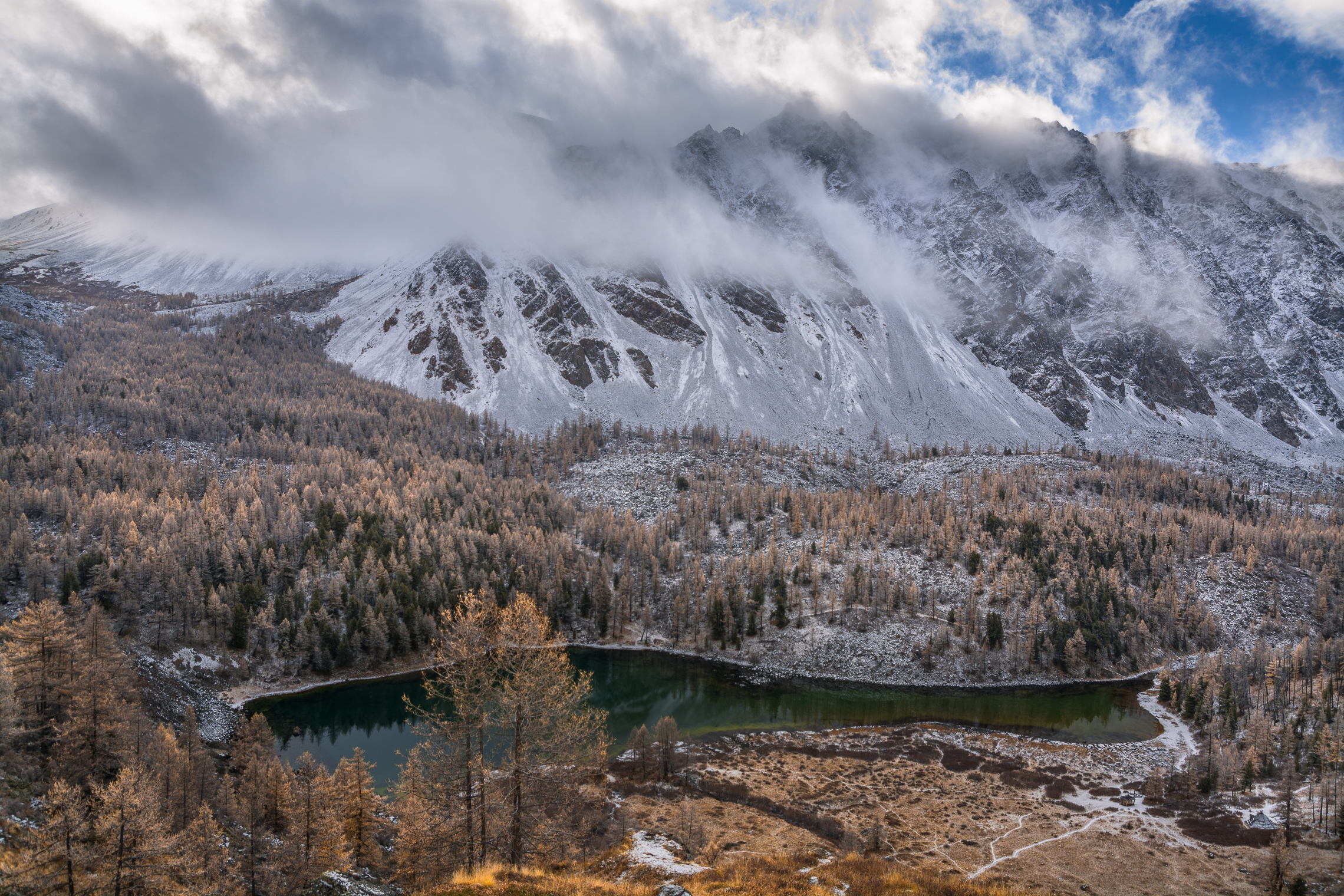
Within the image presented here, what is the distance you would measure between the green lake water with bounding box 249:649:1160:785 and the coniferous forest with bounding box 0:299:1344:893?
7.12 metres

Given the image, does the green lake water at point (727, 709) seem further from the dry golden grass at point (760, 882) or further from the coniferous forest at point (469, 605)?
the dry golden grass at point (760, 882)

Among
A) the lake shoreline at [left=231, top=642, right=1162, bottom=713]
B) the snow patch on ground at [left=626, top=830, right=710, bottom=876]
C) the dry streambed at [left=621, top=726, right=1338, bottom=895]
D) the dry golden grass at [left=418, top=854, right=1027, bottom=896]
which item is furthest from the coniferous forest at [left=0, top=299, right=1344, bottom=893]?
the dry streambed at [left=621, top=726, right=1338, bottom=895]

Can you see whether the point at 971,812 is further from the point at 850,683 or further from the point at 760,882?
the point at 850,683

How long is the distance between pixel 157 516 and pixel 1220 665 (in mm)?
→ 169759

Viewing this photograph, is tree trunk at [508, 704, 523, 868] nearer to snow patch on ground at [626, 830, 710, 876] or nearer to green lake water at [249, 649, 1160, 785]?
snow patch on ground at [626, 830, 710, 876]

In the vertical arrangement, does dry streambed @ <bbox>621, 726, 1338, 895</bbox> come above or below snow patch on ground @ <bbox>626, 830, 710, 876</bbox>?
below

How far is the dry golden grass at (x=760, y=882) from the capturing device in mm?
20109

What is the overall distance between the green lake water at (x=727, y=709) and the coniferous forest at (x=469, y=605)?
7.12 metres

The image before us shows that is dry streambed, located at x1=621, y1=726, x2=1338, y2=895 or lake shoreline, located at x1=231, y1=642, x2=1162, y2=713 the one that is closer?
A: dry streambed, located at x1=621, y1=726, x2=1338, y2=895

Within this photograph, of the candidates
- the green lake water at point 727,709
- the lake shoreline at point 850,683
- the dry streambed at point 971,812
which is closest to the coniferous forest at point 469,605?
the lake shoreline at point 850,683

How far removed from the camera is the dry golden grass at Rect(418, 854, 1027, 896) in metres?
20.1

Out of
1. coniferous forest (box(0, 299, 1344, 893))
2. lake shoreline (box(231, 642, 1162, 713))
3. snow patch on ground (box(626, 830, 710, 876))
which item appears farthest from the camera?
lake shoreline (box(231, 642, 1162, 713))

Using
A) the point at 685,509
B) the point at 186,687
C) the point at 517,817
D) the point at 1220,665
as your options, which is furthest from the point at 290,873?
the point at 685,509

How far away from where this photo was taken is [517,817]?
25641 mm
